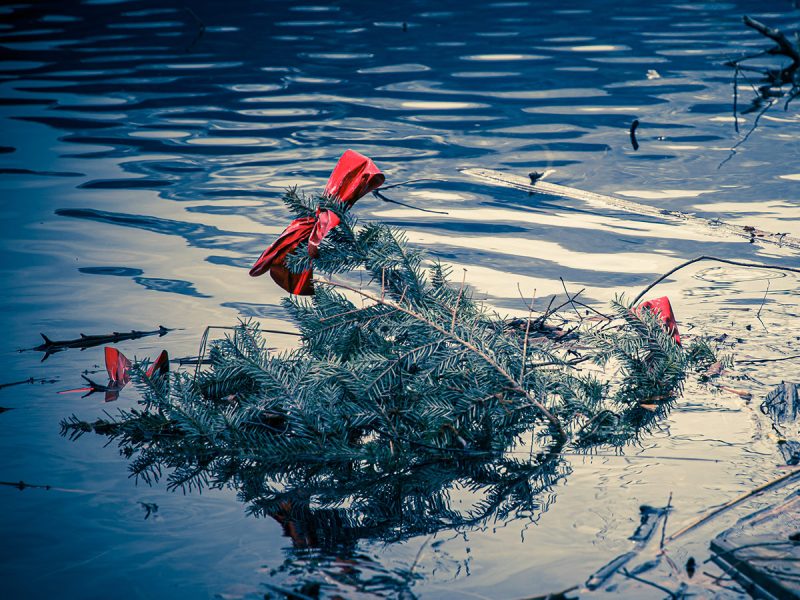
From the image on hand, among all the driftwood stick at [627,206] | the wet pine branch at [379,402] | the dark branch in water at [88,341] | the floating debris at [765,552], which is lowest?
the floating debris at [765,552]

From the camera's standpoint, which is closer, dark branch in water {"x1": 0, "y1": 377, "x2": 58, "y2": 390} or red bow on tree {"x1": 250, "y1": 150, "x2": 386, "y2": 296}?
red bow on tree {"x1": 250, "y1": 150, "x2": 386, "y2": 296}

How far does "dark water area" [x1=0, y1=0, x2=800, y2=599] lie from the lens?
2.54 metres

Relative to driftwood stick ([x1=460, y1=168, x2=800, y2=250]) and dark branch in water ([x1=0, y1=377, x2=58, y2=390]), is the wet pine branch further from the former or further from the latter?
driftwood stick ([x1=460, y1=168, x2=800, y2=250])

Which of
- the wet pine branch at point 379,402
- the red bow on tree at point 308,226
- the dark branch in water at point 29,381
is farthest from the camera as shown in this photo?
the dark branch in water at point 29,381

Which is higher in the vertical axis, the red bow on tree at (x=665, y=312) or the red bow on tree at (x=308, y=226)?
the red bow on tree at (x=308, y=226)

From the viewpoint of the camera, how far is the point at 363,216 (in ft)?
20.7

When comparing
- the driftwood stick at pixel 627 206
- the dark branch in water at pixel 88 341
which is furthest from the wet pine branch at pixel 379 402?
the driftwood stick at pixel 627 206

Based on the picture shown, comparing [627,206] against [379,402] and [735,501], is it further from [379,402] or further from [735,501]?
[735,501]

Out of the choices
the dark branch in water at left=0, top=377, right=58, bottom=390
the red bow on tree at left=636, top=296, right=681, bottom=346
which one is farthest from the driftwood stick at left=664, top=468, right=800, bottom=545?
the dark branch in water at left=0, top=377, right=58, bottom=390

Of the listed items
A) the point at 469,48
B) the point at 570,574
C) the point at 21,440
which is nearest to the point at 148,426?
the point at 21,440

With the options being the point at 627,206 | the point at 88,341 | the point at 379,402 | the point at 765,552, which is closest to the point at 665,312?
the point at 379,402

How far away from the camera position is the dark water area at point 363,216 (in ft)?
8.35

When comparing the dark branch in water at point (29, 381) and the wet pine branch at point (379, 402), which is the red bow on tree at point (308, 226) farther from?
the dark branch in water at point (29, 381)

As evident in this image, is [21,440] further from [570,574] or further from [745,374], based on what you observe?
[745,374]
